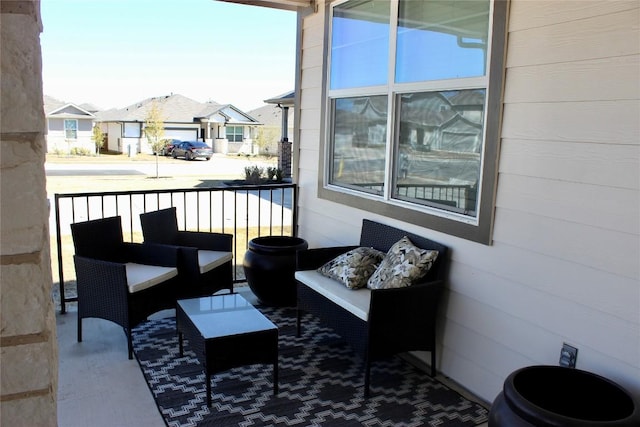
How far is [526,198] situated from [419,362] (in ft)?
4.45

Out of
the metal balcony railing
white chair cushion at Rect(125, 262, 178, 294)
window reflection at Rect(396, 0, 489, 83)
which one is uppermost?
window reflection at Rect(396, 0, 489, 83)

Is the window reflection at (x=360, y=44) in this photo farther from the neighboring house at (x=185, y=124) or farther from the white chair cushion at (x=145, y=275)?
the neighboring house at (x=185, y=124)

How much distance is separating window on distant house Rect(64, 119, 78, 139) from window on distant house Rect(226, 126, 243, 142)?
30.5 ft

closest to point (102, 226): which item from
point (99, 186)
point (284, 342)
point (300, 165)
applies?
point (284, 342)

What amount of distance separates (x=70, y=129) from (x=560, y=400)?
35.5 metres

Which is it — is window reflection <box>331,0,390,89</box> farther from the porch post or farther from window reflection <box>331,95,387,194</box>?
the porch post

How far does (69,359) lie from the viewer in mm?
3348

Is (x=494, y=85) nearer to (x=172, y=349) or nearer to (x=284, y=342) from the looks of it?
(x=284, y=342)

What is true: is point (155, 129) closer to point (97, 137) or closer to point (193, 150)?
point (193, 150)

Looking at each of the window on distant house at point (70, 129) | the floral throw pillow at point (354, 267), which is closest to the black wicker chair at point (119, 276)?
the floral throw pillow at point (354, 267)

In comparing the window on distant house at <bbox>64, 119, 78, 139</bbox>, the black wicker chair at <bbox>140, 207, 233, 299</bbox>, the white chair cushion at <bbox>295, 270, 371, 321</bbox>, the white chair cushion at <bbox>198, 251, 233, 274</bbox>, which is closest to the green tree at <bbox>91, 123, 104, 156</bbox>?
the window on distant house at <bbox>64, 119, 78, 139</bbox>

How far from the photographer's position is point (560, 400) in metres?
2.31

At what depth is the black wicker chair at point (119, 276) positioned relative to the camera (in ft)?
11.2

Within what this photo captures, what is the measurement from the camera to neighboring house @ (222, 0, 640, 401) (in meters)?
2.24
